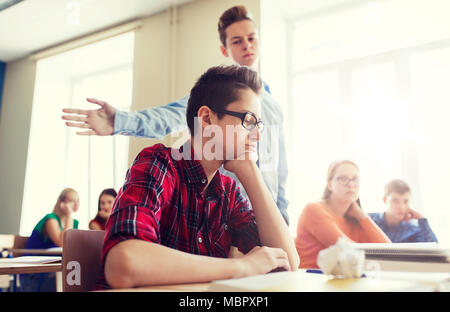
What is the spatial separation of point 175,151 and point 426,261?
63 centimetres

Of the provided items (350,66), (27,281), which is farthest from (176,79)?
(27,281)

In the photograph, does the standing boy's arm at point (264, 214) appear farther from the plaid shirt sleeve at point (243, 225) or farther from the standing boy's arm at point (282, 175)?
the standing boy's arm at point (282, 175)

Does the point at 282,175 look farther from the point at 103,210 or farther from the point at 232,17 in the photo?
the point at 103,210

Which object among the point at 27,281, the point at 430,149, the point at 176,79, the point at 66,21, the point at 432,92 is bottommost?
the point at 27,281

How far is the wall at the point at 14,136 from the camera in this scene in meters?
5.25

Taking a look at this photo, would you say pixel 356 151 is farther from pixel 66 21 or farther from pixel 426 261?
pixel 66 21

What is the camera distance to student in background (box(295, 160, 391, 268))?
2.34 m

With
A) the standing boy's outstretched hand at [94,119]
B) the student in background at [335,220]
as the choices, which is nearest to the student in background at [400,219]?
the student in background at [335,220]

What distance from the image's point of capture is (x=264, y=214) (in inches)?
44.8

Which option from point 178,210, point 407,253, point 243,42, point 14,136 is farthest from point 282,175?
point 14,136

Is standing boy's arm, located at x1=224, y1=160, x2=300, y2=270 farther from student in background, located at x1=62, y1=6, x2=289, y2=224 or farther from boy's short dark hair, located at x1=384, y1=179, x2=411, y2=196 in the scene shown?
boy's short dark hair, located at x1=384, y1=179, x2=411, y2=196

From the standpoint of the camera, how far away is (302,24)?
3977 mm

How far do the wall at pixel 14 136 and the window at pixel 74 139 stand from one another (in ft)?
0.35
